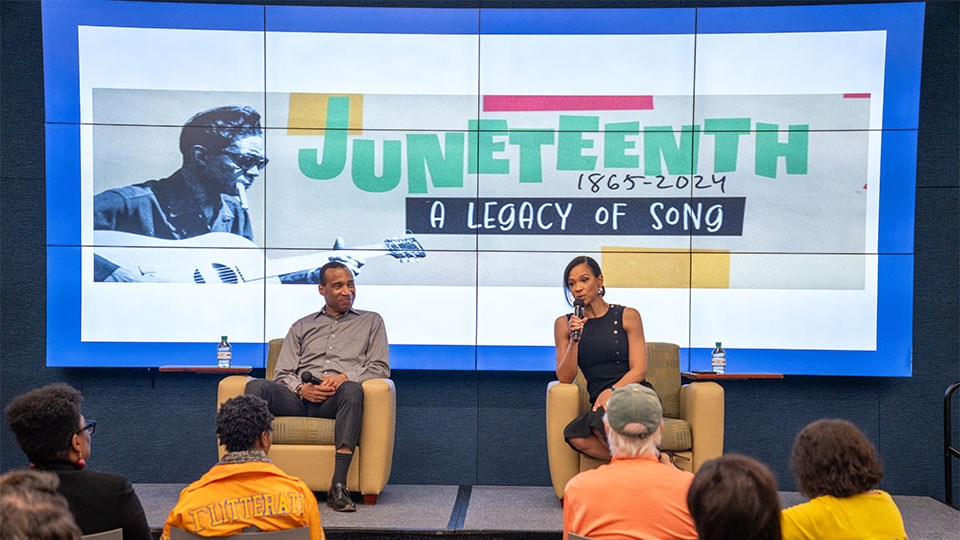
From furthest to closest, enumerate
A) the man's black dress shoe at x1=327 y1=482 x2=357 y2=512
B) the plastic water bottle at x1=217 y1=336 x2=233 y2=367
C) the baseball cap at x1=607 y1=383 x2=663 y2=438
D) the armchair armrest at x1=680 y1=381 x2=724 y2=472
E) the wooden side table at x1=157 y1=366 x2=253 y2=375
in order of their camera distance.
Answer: the plastic water bottle at x1=217 y1=336 x2=233 y2=367, the wooden side table at x1=157 y1=366 x2=253 y2=375, the armchair armrest at x1=680 y1=381 x2=724 y2=472, the man's black dress shoe at x1=327 y1=482 x2=357 y2=512, the baseball cap at x1=607 y1=383 x2=663 y2=438

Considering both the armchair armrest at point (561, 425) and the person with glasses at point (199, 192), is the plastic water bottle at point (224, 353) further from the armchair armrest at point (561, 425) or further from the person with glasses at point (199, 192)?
the armchair armrest at point (561, 425)

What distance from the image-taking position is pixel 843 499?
6.22 ft

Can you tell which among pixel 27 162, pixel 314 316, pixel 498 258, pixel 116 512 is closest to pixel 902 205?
pixel 498 258

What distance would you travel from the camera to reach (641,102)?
15.5 feet

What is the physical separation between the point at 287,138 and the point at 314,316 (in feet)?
3.49

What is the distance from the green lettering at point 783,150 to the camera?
4676 mm

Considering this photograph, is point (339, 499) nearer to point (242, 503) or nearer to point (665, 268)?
point (242, 503)

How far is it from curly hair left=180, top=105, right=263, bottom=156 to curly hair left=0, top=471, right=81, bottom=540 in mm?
3705

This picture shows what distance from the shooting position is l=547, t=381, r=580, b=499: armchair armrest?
156 inches

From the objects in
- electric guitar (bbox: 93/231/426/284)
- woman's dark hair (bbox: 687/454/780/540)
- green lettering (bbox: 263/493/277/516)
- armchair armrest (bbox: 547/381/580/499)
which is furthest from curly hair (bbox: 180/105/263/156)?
woman's dark hair (bbox: 687/454/780/540)

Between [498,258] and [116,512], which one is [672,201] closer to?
[498,258]

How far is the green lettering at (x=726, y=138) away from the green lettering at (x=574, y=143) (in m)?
0.65

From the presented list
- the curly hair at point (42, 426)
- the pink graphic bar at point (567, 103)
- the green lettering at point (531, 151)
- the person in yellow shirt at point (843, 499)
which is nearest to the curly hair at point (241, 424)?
the curly hair at point (42, 426)

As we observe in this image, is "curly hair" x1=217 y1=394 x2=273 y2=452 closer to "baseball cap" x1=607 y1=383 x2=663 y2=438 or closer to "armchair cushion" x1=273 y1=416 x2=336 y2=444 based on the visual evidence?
"baseball cap" x1=607 y1=383 x2=663 y2=438
